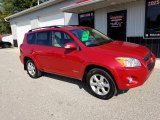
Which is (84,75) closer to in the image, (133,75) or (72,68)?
(72,68)

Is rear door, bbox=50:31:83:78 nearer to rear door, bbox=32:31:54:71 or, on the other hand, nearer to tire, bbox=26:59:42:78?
rear door, bbox=32:31:54:71

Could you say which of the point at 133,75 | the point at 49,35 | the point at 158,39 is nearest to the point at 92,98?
the point at 133,75

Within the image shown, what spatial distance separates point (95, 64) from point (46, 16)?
11001 mm

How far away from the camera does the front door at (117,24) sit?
8.40m

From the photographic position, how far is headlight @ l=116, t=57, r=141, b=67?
11.8 feet

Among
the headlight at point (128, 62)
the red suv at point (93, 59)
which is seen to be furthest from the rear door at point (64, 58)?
the headlight at point (128, 62)

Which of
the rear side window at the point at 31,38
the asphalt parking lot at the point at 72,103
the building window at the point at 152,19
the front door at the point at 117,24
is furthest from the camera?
the front door at the point at 117,24

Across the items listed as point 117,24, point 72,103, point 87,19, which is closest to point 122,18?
point 117,24

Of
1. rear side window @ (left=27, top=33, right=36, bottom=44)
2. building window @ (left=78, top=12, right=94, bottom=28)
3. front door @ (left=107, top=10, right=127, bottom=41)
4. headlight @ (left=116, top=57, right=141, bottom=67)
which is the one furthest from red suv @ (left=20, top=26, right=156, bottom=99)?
building window @ (left=78, top=12, right=94, bottom=28)

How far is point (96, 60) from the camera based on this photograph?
391 centimetres

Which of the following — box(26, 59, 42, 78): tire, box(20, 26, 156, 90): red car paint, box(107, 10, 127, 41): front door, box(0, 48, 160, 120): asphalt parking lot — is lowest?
box(0, 48, 160, 120): asphalt parking lot

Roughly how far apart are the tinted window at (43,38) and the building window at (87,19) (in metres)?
4.89

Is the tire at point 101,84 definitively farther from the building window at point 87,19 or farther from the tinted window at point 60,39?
the building window at point 87,19

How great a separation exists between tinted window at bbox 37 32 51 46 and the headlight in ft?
8.19
